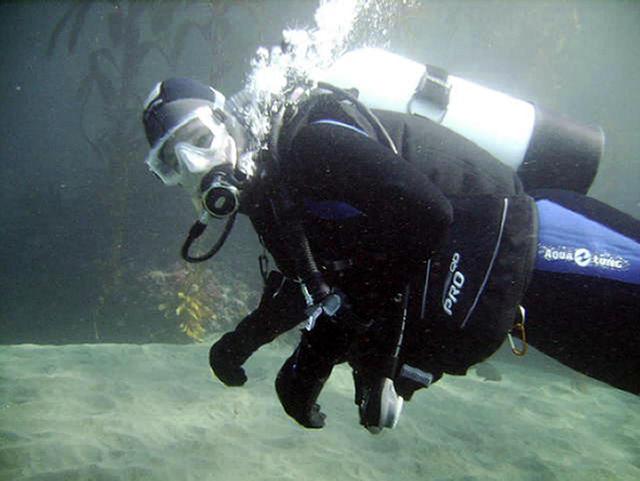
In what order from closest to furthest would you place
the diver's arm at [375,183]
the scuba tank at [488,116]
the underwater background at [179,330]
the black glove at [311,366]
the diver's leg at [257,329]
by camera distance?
→ the diver's arm at [375,183] → the black glove at [311,366] → the scuba tank at [488,116] → the diver's leg at [257,329] → the underwater background at [179,330]

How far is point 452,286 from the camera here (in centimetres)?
199

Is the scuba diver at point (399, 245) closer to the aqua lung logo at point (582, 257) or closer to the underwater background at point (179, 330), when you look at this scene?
the aqua lung logo at point (582, 257)

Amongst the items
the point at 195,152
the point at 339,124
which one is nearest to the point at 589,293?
the point at 339,124

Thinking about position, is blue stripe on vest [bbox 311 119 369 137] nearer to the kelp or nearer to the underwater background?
the underwater background

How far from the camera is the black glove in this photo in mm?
1896

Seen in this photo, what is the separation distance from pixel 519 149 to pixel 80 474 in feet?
12.3

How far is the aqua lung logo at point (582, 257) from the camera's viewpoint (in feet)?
6.40

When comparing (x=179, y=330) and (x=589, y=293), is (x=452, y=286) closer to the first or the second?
(x=589, y=293)

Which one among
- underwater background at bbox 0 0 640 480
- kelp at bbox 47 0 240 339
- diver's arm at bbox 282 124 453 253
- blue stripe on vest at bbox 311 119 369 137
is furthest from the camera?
kelp at bbox 47 0 240 339

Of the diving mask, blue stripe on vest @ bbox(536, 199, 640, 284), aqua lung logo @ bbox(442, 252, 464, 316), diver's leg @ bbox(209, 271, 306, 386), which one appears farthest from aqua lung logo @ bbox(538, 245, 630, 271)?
the diving mask

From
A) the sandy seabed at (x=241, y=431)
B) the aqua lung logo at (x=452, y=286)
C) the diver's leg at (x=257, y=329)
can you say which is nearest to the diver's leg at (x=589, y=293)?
the aqua lung logo at (x=452, y=286)

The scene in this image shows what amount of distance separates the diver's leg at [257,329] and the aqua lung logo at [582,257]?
57.2 inches

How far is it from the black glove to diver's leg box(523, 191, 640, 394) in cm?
98

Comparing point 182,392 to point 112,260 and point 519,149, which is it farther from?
point 112,260
